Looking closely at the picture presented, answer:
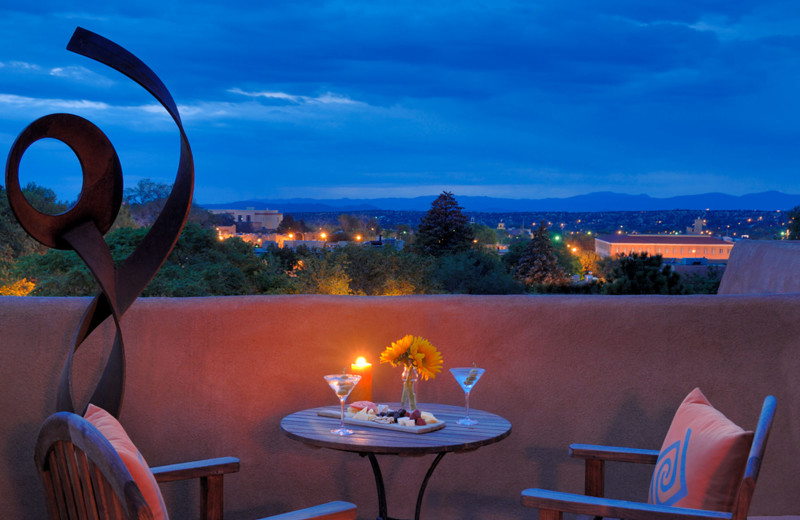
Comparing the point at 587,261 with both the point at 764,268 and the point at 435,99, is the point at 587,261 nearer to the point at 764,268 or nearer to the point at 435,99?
the point at 435,99

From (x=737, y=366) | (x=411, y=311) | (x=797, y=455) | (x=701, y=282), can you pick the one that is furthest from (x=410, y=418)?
(x=701, y=282)

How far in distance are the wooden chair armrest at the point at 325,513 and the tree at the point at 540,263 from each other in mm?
33104

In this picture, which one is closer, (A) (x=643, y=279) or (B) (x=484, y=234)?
(A) (x=643, y=279)

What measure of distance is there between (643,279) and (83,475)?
1510cm

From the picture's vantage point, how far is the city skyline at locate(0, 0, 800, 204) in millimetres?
31406

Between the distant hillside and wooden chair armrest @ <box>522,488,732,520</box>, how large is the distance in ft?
99.0

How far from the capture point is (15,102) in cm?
4003

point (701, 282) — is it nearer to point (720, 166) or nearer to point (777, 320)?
point (777, 320)

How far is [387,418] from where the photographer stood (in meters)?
2.37

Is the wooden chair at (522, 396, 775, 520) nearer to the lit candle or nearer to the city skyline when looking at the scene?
the lit candle

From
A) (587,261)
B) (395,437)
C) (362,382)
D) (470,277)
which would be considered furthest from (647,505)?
(587,261)

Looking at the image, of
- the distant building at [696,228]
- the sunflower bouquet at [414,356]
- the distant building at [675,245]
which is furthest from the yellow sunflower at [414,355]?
the distant building at [696,228]

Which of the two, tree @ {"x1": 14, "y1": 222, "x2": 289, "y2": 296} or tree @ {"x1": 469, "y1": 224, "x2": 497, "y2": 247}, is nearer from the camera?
tree @ {"x1": 14, "y1": 222, "x2": 289, "y2": 296}

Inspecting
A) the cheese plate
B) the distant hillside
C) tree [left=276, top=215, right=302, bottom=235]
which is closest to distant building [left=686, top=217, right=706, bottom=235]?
the distant hillside
